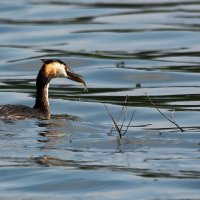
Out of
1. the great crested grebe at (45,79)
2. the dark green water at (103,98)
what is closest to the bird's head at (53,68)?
the great crested grebe at (45,79)

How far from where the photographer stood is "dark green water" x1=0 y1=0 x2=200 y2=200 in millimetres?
12688

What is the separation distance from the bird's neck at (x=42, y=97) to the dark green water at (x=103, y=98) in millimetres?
225

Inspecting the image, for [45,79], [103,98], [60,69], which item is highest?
[60,69]

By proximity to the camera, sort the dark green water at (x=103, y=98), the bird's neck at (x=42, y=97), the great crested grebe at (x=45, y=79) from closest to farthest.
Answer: the dark green water at (x=103, y=98) → the great crested grebe at (x=45, y=79) → the bird's neck at (x=42, y=97)

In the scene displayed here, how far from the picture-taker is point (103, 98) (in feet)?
63.0

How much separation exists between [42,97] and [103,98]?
1882mm

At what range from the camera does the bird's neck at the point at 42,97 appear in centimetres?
1722

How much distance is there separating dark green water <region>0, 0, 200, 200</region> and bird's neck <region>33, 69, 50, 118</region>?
225 millimetres

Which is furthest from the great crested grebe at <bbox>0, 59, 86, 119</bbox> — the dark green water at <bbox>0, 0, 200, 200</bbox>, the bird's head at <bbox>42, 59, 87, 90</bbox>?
the dark green water at <bbox>0, 0, 200, 200</bbox>

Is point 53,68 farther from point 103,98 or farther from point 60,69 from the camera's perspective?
point 103,98

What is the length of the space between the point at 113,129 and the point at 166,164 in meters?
2.38

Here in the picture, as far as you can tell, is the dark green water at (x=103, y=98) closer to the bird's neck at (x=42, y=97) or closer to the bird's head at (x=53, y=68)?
the bird's neck at (x=42, y=97)

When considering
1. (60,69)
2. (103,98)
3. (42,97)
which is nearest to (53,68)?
(60,69)

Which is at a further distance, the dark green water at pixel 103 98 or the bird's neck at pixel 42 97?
the bird's neck at pixel 42 97
